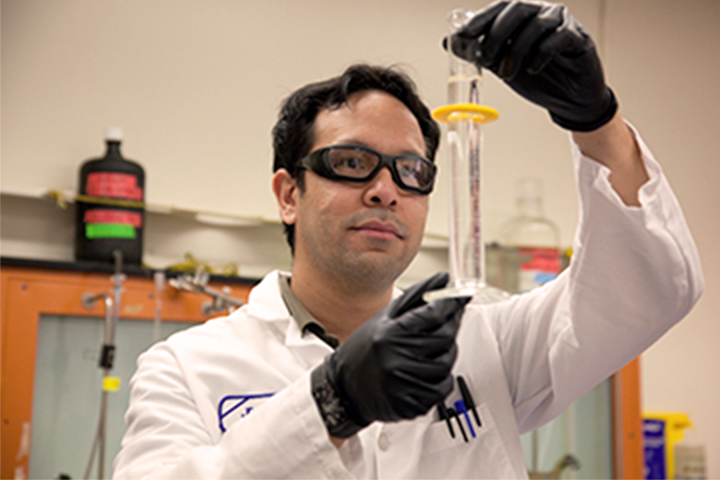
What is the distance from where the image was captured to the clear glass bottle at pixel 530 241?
2.71m

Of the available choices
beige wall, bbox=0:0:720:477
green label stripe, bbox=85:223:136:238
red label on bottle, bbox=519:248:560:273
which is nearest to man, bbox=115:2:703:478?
green label stripe, bbox=85:223:136:238

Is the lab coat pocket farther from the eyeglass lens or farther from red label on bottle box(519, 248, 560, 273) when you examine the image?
red label on bottle box(519, 248, 560, 273)

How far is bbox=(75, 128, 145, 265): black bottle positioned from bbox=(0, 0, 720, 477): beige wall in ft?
0.49

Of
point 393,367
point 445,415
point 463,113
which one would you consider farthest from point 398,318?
point 445,415

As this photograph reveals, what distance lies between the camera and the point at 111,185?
7.24 ft

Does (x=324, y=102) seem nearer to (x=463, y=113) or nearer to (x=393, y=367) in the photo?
(x=463, y=113)

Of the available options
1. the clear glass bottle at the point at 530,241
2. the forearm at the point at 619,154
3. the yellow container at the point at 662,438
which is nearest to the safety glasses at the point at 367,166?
the forearm at the point at 619,154

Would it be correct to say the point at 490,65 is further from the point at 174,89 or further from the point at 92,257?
the point at 174,89

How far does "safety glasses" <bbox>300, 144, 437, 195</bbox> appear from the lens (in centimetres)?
126

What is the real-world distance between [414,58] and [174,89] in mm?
1065

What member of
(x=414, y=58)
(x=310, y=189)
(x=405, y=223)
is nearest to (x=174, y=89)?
(x=414, y=58)

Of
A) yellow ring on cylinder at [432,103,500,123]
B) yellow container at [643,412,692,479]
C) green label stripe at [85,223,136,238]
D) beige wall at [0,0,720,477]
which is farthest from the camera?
yellow container at [643,412,692,479]

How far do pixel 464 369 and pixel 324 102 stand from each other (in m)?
0.59

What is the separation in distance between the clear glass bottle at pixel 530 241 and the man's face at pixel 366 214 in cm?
145
